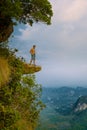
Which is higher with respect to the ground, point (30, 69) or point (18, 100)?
point (30, 69)

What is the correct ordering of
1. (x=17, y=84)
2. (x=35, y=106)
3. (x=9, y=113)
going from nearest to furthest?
(x=9, y=113), (x=17, y=84), (x=35, y=106)

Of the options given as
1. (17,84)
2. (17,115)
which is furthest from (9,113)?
(17,84)

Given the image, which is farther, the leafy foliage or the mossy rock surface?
the mossy rock surface

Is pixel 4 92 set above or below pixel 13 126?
above

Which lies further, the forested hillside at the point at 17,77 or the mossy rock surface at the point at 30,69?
the mossy rock surface at the point at 30,69

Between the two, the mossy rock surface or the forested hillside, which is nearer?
the forested hillside

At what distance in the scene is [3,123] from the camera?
40.8m

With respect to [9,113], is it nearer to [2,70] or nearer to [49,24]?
[2,70]

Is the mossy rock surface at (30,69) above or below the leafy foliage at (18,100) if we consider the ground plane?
above

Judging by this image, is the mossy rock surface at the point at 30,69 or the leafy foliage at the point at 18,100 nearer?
the leafy foliage at the point at 18,100

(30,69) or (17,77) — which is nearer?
(17,77)

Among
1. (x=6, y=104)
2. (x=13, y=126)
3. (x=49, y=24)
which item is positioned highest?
(x=49, y=24)

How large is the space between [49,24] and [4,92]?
9655 mm

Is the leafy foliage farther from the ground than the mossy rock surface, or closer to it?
closer to it
